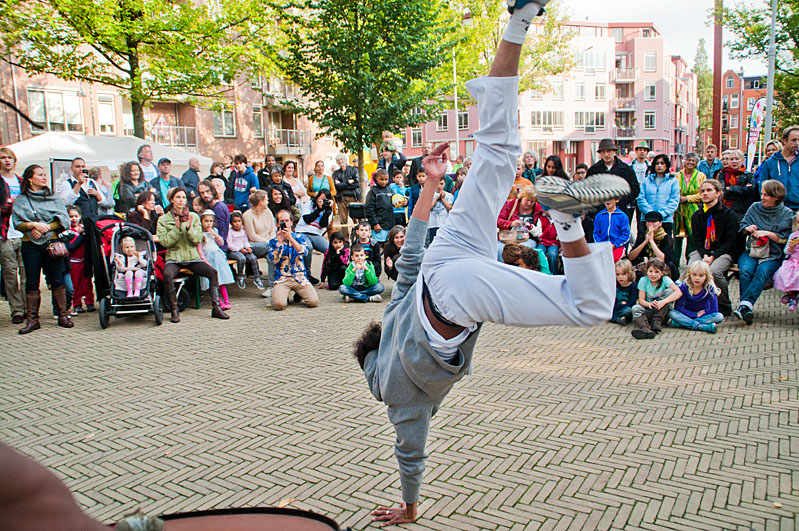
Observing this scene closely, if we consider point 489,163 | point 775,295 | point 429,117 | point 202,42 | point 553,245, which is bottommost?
point 775,295

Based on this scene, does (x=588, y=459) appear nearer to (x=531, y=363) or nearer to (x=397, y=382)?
(x=397, y=382)

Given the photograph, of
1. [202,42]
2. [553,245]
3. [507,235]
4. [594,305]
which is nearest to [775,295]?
[553,245]

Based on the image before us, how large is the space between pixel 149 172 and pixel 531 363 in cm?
900

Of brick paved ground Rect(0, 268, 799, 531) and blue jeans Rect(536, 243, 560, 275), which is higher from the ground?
blue jeans Rect(536, 243, 560, 275)

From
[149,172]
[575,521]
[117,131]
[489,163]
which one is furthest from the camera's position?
[117,131]

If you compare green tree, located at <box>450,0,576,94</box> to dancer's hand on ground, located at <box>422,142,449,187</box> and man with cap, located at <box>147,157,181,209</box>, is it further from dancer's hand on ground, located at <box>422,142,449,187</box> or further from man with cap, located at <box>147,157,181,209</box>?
dancer's hand on ground, located at <box>422,142,449,187</box>

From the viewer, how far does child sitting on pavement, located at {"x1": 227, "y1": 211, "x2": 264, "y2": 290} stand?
10.4 m

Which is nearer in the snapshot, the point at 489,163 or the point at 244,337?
the point at 489,163

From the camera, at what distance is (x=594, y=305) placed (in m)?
2.47

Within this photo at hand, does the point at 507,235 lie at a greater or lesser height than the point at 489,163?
lesser

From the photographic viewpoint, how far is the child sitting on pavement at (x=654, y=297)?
748cm

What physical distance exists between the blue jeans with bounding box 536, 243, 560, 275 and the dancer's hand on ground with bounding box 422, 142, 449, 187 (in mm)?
6322

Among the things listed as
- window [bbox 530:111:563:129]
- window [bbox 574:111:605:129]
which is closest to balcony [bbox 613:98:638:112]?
window [bbox 574:111:605:129]

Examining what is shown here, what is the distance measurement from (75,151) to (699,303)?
50.8 ft
